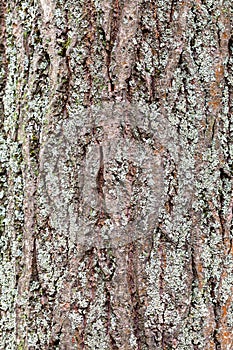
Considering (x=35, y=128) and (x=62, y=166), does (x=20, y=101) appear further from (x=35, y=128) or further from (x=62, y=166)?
(x=62, y=166)

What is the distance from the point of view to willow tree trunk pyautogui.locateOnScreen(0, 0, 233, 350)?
124 centimetres

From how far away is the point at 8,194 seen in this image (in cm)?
135

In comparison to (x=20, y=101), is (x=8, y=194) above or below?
below

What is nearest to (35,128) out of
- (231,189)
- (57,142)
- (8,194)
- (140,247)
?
(57,142)

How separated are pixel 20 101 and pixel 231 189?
51 cm

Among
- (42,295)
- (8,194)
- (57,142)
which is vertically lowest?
(42,295)

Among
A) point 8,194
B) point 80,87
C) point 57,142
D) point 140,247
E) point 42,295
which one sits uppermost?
point 80,87

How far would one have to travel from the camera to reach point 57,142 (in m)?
1.26

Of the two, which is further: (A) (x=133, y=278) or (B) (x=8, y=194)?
(B) (x=8, y=194)

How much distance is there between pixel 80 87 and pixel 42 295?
45 cm

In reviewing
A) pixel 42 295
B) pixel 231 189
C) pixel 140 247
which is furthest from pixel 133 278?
pixel 231 189

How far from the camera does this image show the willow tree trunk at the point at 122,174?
1.24m

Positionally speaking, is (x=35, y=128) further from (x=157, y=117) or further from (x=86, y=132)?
(x=157, y=117)

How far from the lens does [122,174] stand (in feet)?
4.07
